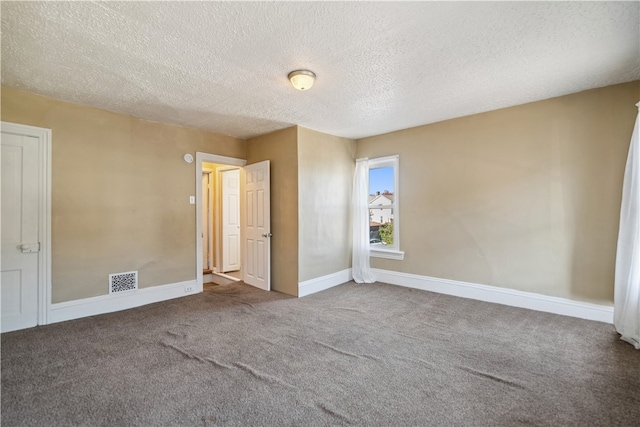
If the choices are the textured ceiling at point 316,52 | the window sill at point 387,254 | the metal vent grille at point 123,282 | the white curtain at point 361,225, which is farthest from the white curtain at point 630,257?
the metal vent grille at point 123,282

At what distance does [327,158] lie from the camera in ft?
15.7

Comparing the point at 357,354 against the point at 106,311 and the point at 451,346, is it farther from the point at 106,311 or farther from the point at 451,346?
the point at 106,311

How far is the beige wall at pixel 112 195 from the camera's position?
3.28 m

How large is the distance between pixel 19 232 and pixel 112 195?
942 millimetres

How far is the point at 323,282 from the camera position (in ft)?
15.1

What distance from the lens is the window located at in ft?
15.8

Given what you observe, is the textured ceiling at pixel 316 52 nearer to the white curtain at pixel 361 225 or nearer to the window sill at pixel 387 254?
the white curtain at pixel 361 225

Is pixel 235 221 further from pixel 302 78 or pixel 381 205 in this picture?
pixel 302 78

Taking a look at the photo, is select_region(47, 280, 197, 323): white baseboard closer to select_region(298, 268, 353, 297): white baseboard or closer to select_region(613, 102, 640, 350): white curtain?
select_region(298, 268, 353, 297): white baseboard

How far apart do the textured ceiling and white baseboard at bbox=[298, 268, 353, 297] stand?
2.55m

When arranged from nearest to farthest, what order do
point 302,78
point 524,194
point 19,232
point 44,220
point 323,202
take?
point 302,78 → point 19,232 → point 44,220 → point 524,194 → point 323,202

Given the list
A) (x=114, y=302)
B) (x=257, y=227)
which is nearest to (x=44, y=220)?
(x=114, y=302)

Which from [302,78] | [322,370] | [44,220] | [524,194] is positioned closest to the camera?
[322,370]

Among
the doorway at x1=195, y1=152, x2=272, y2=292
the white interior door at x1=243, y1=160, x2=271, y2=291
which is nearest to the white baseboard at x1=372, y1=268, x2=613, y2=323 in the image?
the white interior door at x1=243, y1=160, x2=271, y2=291
